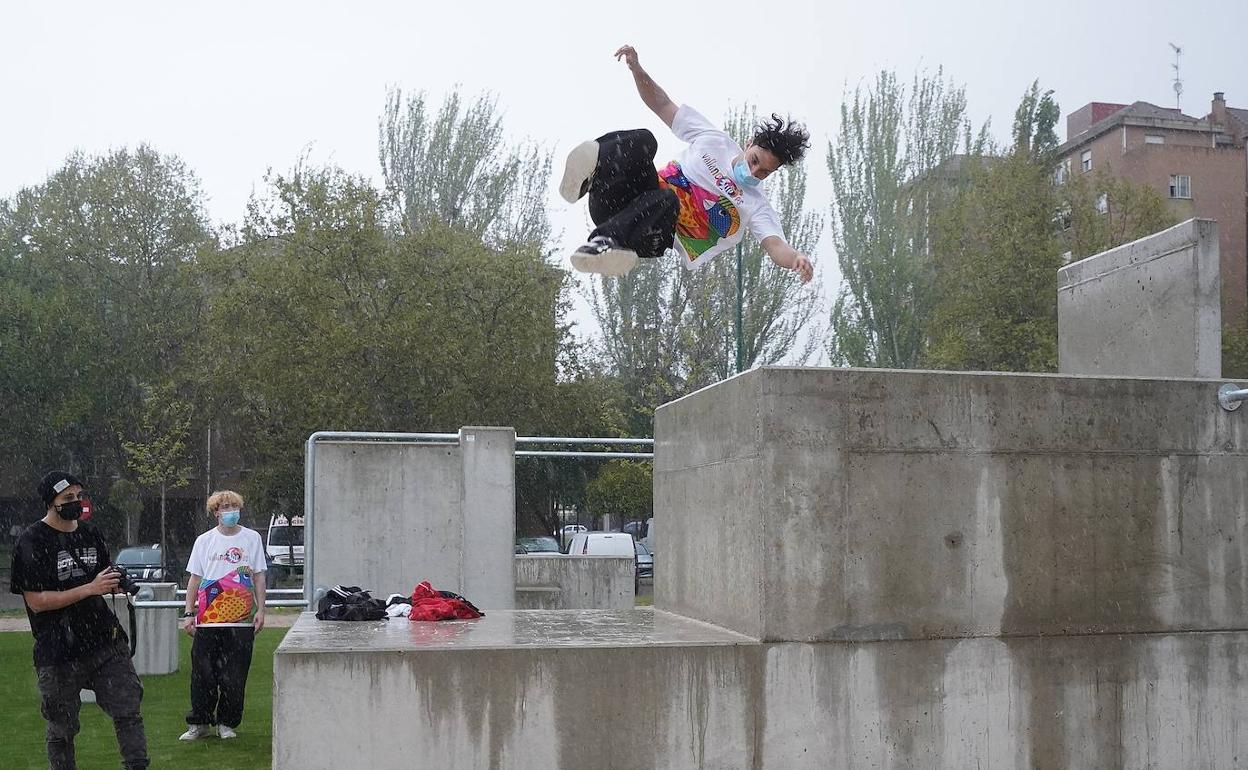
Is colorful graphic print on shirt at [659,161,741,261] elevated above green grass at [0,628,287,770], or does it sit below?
above

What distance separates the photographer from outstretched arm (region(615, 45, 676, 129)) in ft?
18.8

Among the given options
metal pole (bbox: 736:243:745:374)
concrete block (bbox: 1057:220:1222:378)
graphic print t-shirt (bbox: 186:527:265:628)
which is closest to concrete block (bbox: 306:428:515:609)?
graphic print t-shirt (bbox: 186:527:265:628)

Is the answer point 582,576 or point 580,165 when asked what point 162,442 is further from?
point 580,165

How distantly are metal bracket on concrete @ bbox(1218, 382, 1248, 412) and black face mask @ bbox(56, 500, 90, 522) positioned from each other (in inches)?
251

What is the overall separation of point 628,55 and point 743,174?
77cm

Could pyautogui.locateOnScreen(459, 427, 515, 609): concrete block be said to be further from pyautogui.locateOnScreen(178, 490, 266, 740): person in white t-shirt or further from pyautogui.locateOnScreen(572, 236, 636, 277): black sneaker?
pyautogui.locateOnScreen(572, 236, 636, 277): black sneaker

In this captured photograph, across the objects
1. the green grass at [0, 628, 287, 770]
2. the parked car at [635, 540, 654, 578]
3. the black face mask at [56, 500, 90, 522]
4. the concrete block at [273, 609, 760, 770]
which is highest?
the black face mask at [56, 500, 90, 522]

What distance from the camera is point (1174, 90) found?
173 ft

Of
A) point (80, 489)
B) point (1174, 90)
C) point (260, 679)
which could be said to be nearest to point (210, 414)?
point (260, 679)

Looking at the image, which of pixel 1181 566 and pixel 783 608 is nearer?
pixel 783 608

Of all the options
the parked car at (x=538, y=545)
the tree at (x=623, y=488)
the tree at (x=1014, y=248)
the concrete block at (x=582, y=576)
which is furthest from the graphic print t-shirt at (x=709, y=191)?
the tree at (x=1014, y=248)

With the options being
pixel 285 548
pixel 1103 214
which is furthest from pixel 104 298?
pixel 1103 214

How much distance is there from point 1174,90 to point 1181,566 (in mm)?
52049

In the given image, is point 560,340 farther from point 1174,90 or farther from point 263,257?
point 1174,90
